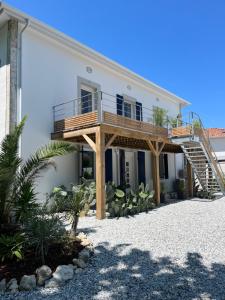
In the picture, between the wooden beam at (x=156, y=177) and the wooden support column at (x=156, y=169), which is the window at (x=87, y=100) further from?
the wooden beam at (x=156, y=177)

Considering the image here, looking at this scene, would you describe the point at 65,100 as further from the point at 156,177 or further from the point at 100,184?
the point at 156,177

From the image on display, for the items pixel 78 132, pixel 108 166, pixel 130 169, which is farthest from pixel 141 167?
pixel 78 132

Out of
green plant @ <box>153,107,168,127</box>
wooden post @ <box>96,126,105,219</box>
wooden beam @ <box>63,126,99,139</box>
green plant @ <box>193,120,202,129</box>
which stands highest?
green plant @ <box>153,107,168,127</box>

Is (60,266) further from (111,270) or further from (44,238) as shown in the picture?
(111,270)

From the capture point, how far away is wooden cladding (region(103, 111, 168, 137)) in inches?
382

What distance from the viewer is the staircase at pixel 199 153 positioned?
13.1 metres

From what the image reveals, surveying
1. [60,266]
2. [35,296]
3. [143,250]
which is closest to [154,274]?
[143,250]

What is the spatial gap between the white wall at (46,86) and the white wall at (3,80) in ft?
2.06

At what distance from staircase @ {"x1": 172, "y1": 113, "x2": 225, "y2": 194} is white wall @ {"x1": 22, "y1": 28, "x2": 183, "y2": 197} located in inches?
208

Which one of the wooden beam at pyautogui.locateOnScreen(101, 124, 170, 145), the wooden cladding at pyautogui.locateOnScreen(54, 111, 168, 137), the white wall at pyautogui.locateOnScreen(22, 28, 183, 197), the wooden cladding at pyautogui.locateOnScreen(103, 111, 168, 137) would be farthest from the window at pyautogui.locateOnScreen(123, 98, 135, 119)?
the wooden cladding at pyautogui.locateOnScreen(54, 111, 168, 137)

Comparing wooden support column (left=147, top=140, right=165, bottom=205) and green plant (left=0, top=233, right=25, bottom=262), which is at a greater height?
wooden support column (left=147, top=140, right=165, bottom=205)

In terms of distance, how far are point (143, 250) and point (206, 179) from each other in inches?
391

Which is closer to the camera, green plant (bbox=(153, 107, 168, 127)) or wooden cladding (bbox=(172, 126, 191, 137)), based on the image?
wooden cladding (bbox=(172, 126, 191, 137))

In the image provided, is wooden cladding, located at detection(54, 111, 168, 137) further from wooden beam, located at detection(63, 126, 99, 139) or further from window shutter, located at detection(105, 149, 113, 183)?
window shutter, located at detection(105, 149, 113, 183)
